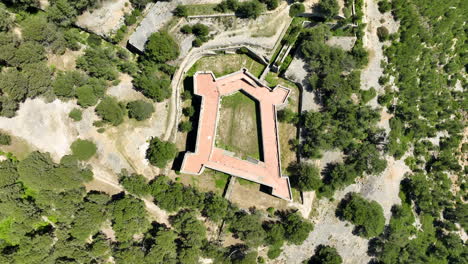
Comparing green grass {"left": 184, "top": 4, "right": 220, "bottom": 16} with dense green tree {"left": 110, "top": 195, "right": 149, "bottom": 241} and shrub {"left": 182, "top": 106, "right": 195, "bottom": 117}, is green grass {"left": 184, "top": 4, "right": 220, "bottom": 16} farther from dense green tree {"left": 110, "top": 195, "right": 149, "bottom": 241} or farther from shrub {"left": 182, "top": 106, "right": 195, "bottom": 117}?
dense green tree {"left": 110, "top": 195, "right": 149, "bottom": 241}

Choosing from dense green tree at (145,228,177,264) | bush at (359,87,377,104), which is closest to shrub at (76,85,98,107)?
dense green tree at (145,228,177,264)

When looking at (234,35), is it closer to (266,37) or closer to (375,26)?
(266,37)

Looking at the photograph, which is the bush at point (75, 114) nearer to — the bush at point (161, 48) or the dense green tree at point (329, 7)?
the bush at point (161, 48)

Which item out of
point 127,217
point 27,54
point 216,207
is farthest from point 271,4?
point 127,217

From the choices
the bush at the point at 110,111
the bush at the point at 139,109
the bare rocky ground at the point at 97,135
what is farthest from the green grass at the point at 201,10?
the bush at the point at 110,111

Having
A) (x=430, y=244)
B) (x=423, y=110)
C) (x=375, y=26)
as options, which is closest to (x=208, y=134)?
(x=375, y=26)
